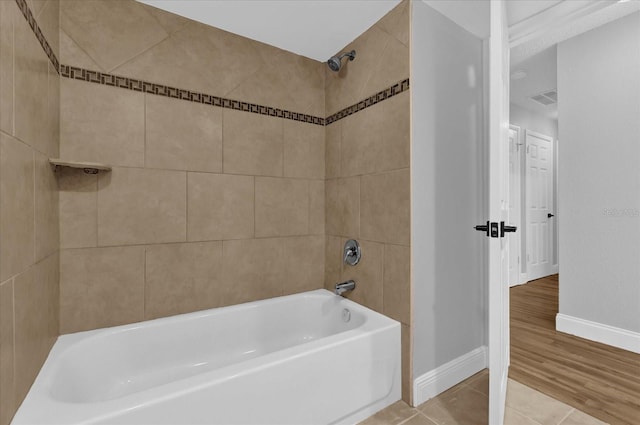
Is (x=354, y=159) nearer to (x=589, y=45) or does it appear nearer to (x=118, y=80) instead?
(x=118, y=80)

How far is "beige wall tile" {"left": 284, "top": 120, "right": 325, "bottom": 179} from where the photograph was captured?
7.21 feet

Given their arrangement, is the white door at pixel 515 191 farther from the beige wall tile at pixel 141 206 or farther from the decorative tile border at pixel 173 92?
the beige wall tile at pixel 141 206

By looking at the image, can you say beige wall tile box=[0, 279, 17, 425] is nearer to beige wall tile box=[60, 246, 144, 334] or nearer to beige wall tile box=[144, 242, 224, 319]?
beige wall tile box=[60, 246, 144, 334]

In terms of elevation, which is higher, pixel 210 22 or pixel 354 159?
pixel 210 22

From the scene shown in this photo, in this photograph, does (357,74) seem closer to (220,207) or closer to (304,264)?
(220,207)

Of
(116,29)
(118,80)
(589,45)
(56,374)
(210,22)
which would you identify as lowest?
(56,374)

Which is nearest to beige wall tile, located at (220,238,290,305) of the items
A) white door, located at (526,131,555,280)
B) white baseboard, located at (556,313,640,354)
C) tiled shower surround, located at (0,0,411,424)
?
tiled shower surround, located at (0,0,411,424)

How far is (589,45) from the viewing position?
248 cm

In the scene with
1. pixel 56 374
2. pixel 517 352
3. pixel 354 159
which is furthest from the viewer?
pixel 517 352

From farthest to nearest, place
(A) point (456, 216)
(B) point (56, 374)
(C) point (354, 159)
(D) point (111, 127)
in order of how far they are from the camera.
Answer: (C) point (354, 159), (A) point (456, 216), (D) point (111, 127), (B) point (56, 374)

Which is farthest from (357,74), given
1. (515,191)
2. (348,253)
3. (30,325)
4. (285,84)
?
(515,191)

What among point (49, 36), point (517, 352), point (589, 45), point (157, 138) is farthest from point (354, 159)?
point (589, 45)

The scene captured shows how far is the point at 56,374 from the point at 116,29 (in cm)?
170

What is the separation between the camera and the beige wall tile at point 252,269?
6.44 ft
